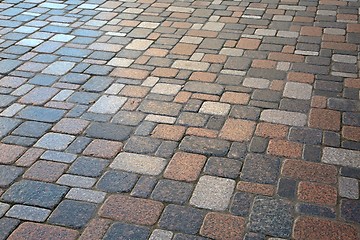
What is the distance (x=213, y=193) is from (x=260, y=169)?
0.35 meters

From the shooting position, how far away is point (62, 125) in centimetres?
338

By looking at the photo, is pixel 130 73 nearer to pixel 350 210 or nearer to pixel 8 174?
pixel 8 174

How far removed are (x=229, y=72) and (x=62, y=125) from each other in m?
1.42

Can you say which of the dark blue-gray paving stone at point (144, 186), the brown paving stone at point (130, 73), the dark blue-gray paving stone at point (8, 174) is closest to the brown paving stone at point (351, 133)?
the dark blue-gray paving stone at point (144, 186)

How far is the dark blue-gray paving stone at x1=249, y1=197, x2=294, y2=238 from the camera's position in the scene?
2471 millimetres

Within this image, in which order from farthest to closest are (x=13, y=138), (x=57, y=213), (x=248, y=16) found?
(x=248, y=16), (x=13, y=138), (x=57, y=213)

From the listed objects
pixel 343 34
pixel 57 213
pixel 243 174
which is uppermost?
pixel 57 213

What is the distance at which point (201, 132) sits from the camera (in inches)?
129

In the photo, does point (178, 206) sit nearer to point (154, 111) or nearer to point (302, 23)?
point (154, 111)

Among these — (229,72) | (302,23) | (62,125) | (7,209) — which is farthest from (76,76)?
(302,23)

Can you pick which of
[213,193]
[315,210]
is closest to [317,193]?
[315,210]

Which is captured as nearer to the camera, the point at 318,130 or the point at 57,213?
the point at 57,213

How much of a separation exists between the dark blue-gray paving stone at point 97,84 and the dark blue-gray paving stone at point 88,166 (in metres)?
0.94

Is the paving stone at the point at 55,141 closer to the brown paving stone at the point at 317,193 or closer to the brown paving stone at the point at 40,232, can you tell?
the brown paving stone at the point at 40,232
